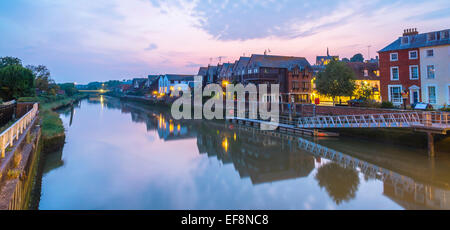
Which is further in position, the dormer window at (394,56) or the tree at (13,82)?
the tree at (13,82)

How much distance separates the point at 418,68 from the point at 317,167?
1993 centimetres

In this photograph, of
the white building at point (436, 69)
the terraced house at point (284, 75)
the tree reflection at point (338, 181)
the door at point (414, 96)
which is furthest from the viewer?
the terraced house at point (284, 75)

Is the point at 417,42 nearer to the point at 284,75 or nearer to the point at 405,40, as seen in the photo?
the point at 405,40

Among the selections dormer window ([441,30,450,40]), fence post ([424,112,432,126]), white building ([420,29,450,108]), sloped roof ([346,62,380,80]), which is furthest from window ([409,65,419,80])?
sloped roof ([346,62,380,80])

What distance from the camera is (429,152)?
16375 mm

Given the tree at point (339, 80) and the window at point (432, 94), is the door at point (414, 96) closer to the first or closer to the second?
the window at point (432, 94)

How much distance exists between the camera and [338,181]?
1362 cm

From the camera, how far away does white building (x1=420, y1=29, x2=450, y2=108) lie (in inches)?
971

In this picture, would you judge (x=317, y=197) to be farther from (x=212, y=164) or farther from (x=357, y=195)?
(x=212, y=164)

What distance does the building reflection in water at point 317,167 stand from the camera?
11641 mm

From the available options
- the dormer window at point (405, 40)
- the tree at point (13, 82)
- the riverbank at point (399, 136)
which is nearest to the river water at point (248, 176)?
the riverbank at point (399, 136)

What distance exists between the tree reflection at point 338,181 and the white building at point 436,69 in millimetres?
17200
